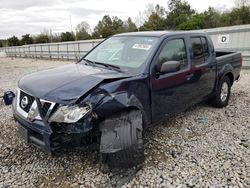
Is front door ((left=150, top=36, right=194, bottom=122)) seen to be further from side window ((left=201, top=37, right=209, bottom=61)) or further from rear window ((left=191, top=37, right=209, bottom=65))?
side window ((left=201, top=37, right=209, bottom=61))

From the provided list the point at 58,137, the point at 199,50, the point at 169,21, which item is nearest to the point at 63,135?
the point at 58,137

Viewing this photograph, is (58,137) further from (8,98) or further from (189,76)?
(189,76)

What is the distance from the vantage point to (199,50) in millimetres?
4621

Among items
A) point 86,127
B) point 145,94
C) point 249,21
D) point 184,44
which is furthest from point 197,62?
point 249,21

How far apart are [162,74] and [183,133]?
1.29 meters

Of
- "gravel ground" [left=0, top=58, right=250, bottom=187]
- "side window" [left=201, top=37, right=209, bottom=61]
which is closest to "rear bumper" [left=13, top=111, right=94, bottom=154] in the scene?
"gravel ground" [left=0, top=58, right=250, bottom=187]

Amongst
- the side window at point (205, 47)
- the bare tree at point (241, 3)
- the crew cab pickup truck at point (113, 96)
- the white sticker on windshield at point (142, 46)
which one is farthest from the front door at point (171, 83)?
the bare tree at point (241, 3)

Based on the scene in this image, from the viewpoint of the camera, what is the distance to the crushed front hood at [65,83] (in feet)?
8.94

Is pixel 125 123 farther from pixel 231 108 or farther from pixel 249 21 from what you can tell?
pixel 249 21

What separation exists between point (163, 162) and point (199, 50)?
7.92 ft

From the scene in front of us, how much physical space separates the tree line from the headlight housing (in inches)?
1273

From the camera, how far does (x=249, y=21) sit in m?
31.3

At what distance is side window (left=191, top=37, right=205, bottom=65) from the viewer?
442 cm

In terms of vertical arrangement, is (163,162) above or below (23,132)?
below
